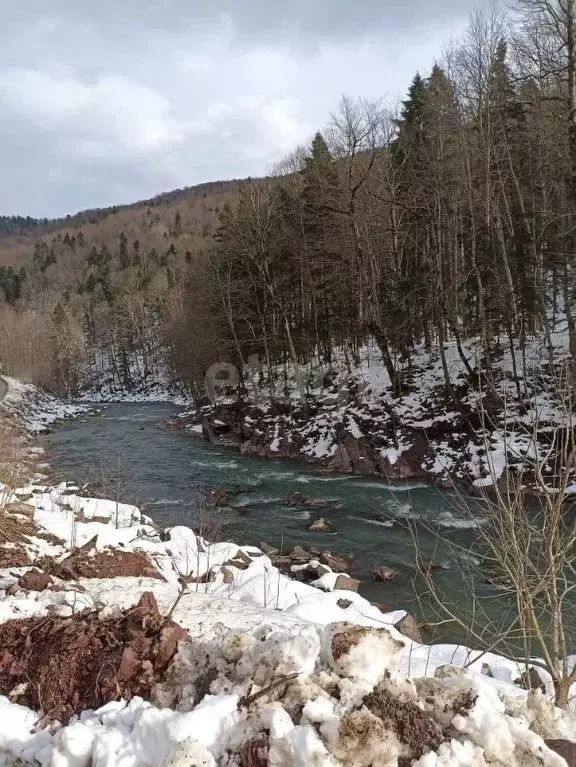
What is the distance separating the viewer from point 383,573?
880 cm

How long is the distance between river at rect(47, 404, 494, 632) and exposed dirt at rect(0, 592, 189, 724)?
10.0 ft

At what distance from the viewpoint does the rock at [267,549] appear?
377 inches

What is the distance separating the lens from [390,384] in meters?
19.9

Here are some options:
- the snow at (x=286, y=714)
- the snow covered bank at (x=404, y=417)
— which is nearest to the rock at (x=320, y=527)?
the snow covered bank at (x=404, y=417)

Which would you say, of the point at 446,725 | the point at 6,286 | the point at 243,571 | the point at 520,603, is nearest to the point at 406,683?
the point at 446,725

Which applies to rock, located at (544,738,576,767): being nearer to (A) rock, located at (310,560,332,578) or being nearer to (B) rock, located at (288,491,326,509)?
(A) rock, located at (310,560,332,578)

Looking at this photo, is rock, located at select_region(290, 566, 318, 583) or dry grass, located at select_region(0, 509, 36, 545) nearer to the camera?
dry grass, located at select_region(0, 509, 36, 545)

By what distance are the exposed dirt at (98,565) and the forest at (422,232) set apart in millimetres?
8754

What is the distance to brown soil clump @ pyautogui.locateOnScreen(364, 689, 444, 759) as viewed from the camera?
2.52 meters

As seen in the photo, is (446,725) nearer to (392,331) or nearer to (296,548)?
(296,548)

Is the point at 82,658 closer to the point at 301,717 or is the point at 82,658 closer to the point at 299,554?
the point at 301,717

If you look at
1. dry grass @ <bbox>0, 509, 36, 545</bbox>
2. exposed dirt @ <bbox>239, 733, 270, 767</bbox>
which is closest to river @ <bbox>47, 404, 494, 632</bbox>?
exposed dirt @ <bbox>239, 733, 270, 767</bbox>

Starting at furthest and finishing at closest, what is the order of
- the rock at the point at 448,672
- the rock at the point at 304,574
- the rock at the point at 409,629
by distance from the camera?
the rock at the point at 304,574
the rock at the point at 409,629
the rock at the point at 448,672

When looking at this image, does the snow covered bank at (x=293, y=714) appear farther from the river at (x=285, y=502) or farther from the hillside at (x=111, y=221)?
the hillside at (x=111, y=221)
